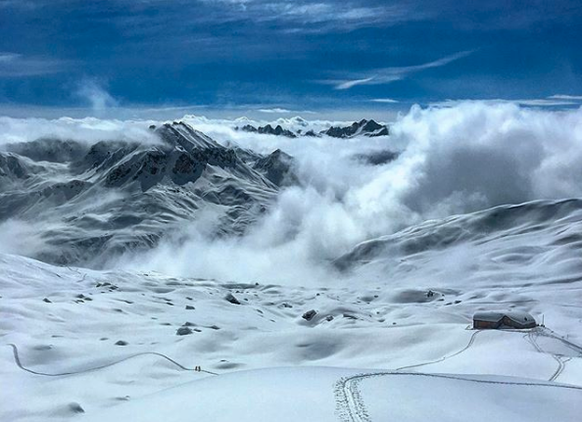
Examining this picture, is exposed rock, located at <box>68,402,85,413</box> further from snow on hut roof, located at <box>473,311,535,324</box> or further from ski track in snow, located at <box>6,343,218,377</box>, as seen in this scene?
snow on hut roof, located at <box>473,311,535,324</box>

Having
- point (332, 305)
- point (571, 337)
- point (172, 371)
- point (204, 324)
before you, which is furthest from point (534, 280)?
point (172, 371)

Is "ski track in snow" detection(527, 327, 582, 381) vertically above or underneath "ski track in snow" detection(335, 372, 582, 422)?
above

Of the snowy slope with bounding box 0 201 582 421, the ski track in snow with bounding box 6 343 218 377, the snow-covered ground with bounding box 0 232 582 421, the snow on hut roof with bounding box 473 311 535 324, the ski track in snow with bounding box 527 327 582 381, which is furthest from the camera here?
the snow on hut roof with bounding box 473 311 535 324

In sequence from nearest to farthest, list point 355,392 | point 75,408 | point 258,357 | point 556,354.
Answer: point 355,392 → point 75,408 → point 556,354 → point 258,357

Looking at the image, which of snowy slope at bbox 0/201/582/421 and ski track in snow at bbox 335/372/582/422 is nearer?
ski track in snow at bbox 335/372/582/422

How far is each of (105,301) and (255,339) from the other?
29372 millimetres

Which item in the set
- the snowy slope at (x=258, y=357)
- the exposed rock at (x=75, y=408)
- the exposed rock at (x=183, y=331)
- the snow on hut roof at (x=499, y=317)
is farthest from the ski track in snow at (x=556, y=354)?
the exposed rock at (x=183, y=331)


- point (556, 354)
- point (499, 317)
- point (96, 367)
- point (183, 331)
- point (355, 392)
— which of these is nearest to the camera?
point (355, 392)

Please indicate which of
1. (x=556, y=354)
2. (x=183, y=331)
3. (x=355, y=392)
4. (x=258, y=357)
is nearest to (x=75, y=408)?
(x=355, y=392)

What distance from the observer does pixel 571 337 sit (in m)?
75.2

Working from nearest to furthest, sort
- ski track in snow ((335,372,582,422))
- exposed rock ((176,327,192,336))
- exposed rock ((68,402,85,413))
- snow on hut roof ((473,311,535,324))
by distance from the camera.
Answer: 1. ski track in snow ((335,372,582,422))
2. exposed rock ((68,402,85,413))
3. exposed rock ((176,327,192,336))
4. snow on hut roof ((473,311,535,324))

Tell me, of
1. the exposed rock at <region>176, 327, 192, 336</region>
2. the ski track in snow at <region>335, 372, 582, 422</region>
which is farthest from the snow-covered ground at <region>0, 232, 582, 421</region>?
the exposed rock at <region>176, 327, 192, 336</region>

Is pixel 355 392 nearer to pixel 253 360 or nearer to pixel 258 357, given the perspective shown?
pixel 253 360

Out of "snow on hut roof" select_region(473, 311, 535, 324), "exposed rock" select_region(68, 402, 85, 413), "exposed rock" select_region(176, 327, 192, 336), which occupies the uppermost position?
"snow on hut roof" select_region(473, 311, 535, 324)
